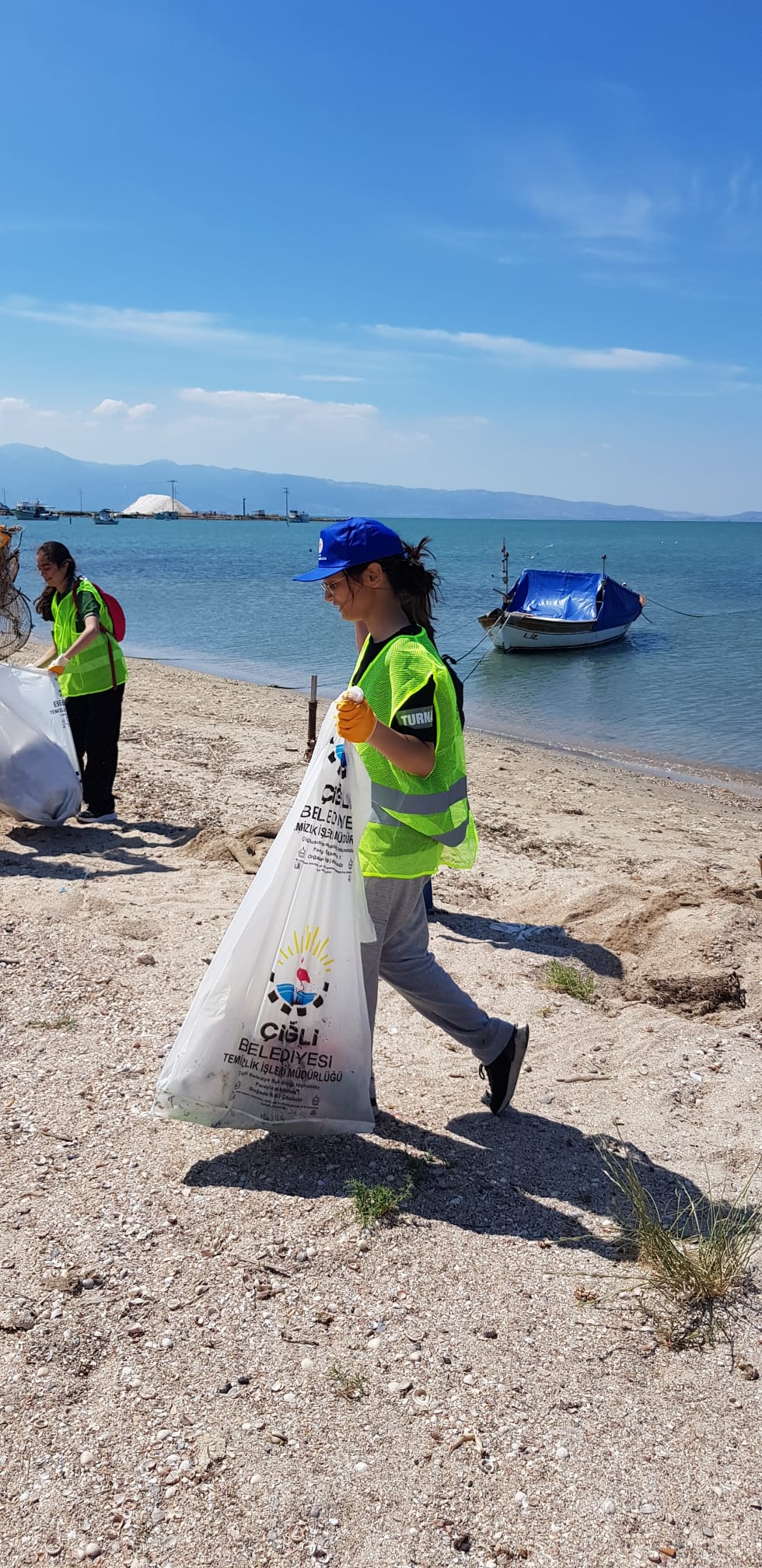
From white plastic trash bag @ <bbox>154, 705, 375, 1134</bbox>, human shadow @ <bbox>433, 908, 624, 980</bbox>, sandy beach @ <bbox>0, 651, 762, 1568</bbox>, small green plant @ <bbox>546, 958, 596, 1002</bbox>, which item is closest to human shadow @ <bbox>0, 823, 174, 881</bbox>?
sandy beach @ <bbox>0, 651, 762, 1568</bbox>

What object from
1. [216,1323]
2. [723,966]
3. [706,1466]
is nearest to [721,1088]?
[723,966]

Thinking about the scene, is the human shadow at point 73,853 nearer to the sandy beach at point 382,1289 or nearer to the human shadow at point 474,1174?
the sandy beach at point 382,1289

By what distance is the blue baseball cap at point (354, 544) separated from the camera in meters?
2.85

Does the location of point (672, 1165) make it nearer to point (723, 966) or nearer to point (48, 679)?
point (723, 966)

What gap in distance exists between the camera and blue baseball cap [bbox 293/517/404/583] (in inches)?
112

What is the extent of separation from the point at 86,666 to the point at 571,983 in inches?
151

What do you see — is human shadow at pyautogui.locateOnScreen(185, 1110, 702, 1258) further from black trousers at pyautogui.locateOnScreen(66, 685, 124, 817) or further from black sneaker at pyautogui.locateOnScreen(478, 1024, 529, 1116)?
black trousers at pyautogui.locateOnScreen(66, 685, 124, 817)

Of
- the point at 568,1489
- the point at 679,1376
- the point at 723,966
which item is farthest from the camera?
the point at 723,966

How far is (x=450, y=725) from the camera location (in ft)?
9.52

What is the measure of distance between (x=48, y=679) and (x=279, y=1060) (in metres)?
4.29

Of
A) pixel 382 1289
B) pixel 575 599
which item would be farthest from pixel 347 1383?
pixel 575 599

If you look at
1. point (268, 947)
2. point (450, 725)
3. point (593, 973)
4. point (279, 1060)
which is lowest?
point (593, 973)

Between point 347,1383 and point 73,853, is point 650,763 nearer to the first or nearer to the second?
point 73,853

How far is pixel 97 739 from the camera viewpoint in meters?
7.00
